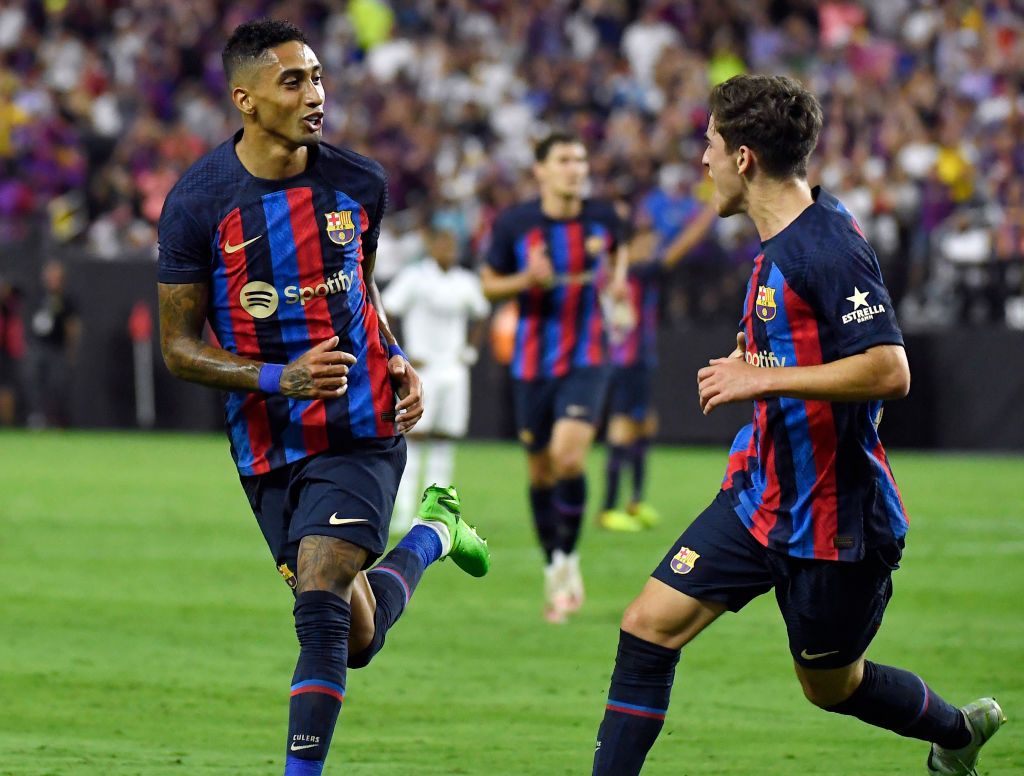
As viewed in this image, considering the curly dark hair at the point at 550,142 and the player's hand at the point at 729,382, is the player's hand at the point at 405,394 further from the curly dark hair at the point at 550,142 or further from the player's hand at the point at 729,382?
the curly dark hair at the point at 550,142

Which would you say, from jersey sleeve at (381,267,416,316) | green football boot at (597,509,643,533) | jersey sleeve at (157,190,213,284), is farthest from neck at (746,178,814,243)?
jersey sleeve at (381,267,416,316)

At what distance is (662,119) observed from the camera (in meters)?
22.9

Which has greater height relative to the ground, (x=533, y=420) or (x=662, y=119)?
(x=662, y=119)

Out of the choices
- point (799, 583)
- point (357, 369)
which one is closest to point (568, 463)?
point (357, 369)

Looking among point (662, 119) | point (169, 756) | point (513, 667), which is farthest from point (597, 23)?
point (169, 756)

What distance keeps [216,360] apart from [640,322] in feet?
34.0

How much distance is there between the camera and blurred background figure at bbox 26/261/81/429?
2405 centimetres

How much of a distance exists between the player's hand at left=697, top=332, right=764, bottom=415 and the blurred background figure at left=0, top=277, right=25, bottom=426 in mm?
20902

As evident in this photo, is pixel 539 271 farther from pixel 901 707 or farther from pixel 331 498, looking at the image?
pixel 901 707

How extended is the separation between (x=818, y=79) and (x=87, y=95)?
11.1 m

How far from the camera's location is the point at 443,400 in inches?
583

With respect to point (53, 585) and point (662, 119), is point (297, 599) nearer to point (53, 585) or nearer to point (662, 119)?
point (53, 585)

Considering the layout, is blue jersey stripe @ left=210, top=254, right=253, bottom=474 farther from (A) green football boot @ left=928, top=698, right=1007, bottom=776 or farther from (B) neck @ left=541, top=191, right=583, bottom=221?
(B) neck @ left=541, top=191, right=583, bottom=221

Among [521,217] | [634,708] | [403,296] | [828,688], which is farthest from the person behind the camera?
[403,296]
